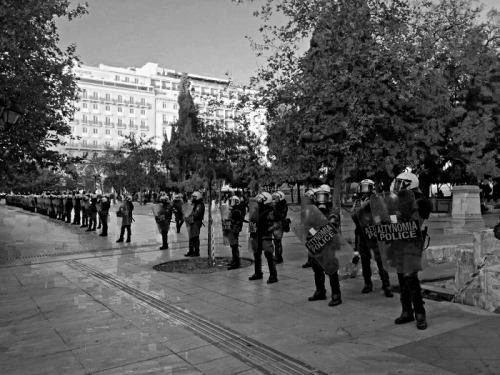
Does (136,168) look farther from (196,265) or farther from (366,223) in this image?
(366,223)

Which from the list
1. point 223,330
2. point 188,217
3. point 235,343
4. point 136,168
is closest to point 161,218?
point 188,217

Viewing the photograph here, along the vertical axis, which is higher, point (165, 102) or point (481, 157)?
point (165, 102)

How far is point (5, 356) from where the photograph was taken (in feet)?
15.7

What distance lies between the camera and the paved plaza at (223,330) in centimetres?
427

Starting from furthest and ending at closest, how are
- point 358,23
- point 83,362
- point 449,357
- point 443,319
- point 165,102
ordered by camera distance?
1. point 165,102
2. point 358,23
3. point 443,319
4. point 83,362
5. point 449,357

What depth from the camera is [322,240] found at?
6.44 metres

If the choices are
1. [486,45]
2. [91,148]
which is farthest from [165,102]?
[486,45]

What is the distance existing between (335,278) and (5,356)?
4059 millimetres

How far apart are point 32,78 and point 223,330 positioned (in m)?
11.7

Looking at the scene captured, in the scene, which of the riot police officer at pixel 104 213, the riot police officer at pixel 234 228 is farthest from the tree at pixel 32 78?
the riot police officer at pixel 234 228

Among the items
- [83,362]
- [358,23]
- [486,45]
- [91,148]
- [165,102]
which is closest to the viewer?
[83,362]

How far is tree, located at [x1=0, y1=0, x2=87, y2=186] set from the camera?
11508 mm

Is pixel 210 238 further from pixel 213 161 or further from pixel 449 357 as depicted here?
pixel 449 357

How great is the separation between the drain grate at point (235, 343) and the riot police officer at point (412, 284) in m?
1.67
